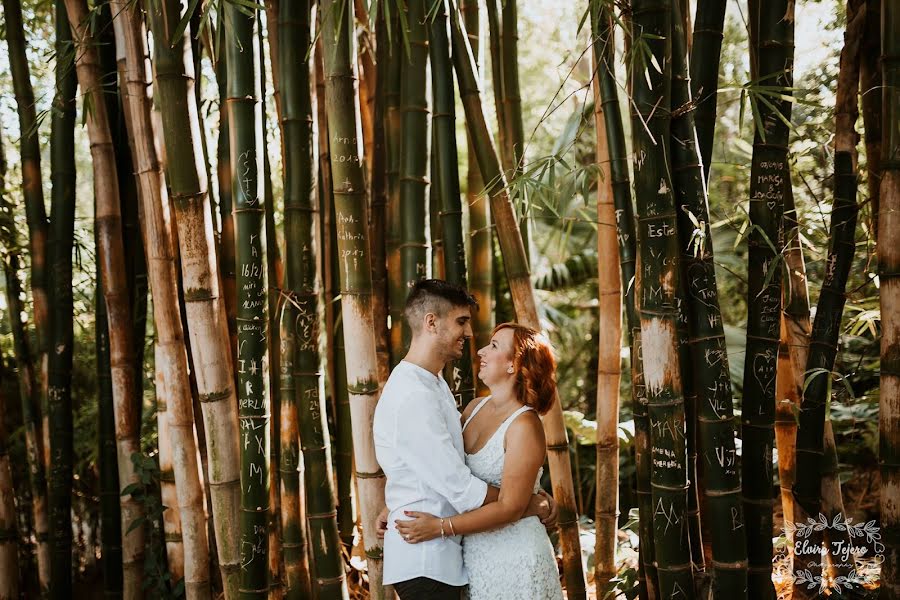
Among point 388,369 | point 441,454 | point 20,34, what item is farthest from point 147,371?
point 441,454

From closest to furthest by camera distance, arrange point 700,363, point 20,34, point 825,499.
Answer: point 700,363
point 825,499
point 20,34

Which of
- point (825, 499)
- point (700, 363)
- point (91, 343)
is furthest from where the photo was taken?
point (91, 343)

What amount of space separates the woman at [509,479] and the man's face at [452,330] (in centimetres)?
7

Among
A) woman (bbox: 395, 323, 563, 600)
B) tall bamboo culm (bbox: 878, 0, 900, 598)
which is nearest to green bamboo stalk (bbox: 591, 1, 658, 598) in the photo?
woman (bbox: 395, 323, 563, 600)

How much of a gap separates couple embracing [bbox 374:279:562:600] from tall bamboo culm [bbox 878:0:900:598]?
0.78 meters

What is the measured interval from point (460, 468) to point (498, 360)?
0.26 meters

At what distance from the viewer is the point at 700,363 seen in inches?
70.8

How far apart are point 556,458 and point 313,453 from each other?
69cm

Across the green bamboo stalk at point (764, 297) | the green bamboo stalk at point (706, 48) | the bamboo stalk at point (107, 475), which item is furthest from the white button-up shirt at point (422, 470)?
the bamboo stalk at point (107, 475)

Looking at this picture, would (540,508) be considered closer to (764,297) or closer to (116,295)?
(764,297)

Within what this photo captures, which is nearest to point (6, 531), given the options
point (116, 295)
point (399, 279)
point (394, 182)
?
point (116, 295)

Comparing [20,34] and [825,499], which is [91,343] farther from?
[825,499]

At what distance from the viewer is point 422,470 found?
166cm

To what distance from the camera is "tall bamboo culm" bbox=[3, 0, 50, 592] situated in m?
2.79
